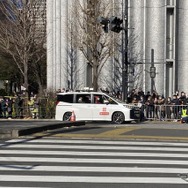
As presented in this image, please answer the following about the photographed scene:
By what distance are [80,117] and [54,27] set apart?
19.0 m

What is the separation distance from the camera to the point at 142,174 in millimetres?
9977

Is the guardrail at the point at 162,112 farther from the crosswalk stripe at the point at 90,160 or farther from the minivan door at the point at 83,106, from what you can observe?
the crosswalk stripe at the point at 90,160

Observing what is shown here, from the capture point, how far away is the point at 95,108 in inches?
1046

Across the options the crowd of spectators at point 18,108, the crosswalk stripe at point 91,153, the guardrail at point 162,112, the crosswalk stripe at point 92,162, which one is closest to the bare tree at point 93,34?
the crowd of spectators at point 18,108

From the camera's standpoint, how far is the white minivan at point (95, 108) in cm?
2645

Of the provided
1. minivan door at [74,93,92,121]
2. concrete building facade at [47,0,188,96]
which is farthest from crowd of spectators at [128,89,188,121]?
concrete building facade at [47,0,188,96]

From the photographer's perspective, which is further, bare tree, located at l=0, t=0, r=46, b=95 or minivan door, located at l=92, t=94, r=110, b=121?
bare tree, located at l=0, t=0, r=46, b=95

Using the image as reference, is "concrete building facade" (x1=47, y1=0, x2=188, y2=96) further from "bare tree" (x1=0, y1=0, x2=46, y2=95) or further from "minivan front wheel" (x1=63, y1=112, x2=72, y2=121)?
"minivan front wheel" (x1=63, y1=112, x2=72, y2=121)

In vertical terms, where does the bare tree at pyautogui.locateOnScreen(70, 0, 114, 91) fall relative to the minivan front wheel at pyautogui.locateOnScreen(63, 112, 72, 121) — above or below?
above

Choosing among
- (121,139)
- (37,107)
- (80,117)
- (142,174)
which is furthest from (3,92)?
(142,174)

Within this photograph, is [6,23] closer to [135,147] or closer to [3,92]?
[3,92]

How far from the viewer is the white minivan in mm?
26453

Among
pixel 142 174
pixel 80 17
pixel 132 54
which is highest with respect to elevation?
pixel 80 17

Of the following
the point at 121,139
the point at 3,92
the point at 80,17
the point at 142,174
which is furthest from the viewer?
the point at 3,92
